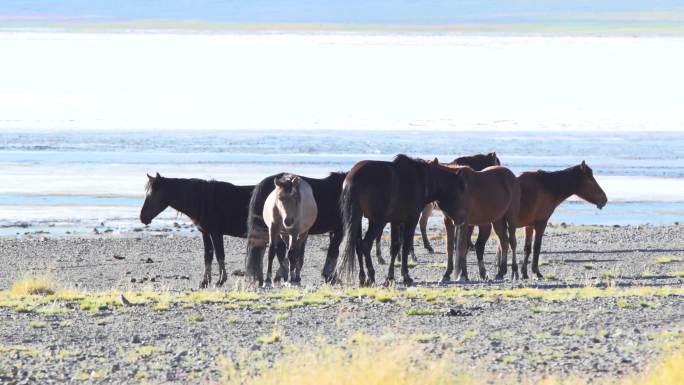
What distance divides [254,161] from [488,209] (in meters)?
22.1

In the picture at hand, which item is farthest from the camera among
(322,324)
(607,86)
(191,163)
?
(607,86)

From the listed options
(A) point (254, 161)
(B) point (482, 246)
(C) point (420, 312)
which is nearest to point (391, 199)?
(B) point (482, 246)

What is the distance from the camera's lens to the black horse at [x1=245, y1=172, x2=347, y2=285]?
17.6 metres

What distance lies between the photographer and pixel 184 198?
60.3 ft

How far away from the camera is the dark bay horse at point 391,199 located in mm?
16562

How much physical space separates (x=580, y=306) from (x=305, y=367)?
4.99 m

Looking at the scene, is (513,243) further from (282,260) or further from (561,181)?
(282,260)

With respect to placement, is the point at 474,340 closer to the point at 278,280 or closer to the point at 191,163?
the point at 278,280

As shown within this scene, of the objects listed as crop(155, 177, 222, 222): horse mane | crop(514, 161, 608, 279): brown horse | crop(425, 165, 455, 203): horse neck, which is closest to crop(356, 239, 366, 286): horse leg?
crop(425, 165, 455, 203): horse neck

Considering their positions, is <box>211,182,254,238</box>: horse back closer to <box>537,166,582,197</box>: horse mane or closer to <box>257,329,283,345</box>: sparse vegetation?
<box>537,166,582,197</box>: horse mane

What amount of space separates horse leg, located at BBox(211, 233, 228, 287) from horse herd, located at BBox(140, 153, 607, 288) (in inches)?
0.7

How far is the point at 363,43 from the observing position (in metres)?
128

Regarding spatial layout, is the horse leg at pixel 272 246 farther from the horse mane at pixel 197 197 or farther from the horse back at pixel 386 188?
the horse mane at pixel 197 197

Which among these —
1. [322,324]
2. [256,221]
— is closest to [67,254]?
[256,221]
